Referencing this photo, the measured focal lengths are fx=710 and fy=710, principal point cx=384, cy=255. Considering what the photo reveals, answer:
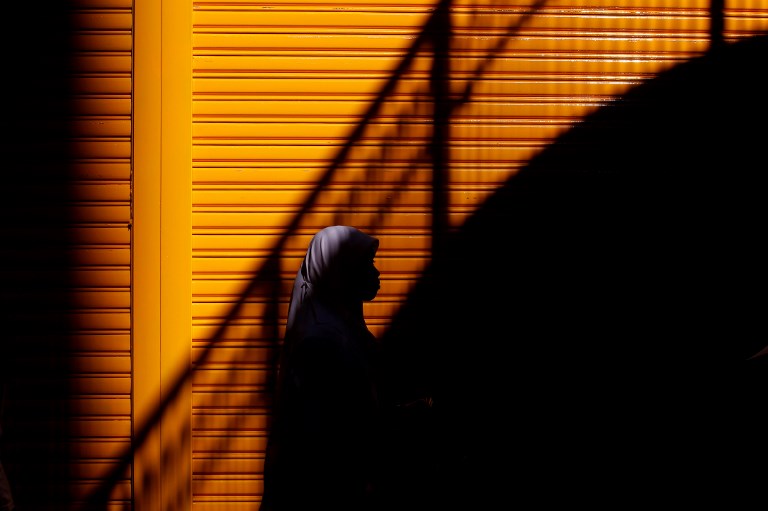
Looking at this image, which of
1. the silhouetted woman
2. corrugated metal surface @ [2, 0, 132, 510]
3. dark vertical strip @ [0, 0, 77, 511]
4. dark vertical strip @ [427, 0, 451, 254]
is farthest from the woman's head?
dark vertical strip @ [0, 0, 77, 511]

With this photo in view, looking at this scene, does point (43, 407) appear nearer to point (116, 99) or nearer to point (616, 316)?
point (116, 99)

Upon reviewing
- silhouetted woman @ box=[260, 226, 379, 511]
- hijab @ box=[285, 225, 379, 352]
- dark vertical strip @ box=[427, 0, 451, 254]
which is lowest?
silhouetted woman @ box=[260, 226, 379, 511]

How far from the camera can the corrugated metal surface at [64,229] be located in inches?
172

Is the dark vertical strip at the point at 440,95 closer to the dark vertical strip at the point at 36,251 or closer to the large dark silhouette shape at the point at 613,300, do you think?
the large dark silhouette shape at the point at 613,300

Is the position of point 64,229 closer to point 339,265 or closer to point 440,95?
point 339,265

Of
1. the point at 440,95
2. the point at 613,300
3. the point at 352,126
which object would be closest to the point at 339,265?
the point at 352,126

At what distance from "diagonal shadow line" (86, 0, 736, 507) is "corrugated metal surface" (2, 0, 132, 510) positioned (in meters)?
0.29

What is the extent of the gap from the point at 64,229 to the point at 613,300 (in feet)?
11.4

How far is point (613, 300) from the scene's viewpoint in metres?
4.49

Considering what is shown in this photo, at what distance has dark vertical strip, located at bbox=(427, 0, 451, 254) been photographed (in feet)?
14.5

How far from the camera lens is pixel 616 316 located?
14.7ft

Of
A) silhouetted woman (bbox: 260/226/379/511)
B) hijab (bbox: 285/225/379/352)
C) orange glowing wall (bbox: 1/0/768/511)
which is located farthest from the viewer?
orange glowing wall (bbox: 1/0/768/511)

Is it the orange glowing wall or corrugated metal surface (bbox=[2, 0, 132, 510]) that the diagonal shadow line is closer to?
the orange glowing wall

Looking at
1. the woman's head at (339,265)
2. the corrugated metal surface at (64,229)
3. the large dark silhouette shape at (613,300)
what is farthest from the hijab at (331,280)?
the corrugated metal surface at (64,229)
